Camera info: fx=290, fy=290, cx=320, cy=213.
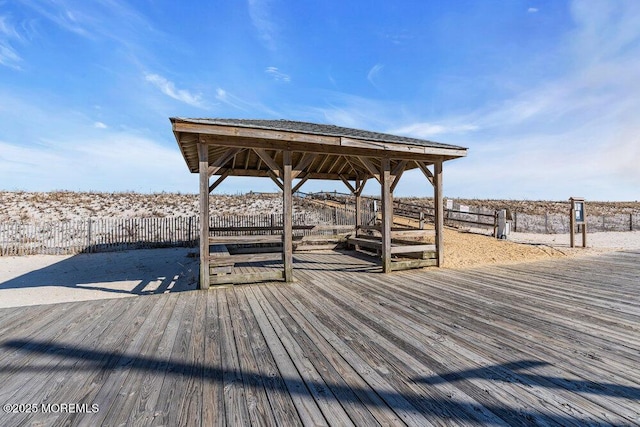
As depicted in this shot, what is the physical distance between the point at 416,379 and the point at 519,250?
1051 centimetres

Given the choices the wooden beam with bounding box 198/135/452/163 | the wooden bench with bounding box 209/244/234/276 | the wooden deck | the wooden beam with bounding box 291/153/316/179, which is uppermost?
the wooden beam with bounding box 198/135/452/163

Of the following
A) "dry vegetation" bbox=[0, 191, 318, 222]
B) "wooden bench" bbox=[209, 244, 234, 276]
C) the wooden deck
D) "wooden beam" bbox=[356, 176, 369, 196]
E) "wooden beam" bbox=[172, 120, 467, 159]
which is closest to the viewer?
the wooden deck

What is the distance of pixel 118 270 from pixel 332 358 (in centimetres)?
1243

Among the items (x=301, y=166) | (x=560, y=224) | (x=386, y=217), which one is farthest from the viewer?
(x=560, y=224)

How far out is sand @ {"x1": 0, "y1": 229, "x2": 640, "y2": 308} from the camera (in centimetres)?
859

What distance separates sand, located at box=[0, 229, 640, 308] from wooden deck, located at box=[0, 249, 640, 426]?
407 centimetres

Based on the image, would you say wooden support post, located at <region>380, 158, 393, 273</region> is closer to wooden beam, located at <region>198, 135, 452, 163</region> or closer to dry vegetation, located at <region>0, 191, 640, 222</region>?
wooden beam, located at <region>198, 135, 452, 163</region>

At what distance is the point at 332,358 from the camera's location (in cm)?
281

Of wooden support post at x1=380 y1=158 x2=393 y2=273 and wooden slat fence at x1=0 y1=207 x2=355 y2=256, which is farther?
wooden slat fence at x1=0 y1=207 x2=355 y2=256

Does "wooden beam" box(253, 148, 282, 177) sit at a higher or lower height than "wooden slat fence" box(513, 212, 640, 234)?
higher

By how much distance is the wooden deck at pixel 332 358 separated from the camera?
203 cm

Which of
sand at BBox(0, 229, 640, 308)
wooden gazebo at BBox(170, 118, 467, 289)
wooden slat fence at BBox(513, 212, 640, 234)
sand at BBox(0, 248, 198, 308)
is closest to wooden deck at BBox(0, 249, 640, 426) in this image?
wooden gazebo at BBox(170, 118, 467, 289)

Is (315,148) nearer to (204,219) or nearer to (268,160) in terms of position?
(268,160)

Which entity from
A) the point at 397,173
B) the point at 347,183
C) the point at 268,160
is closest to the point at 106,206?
the point at 347,183
